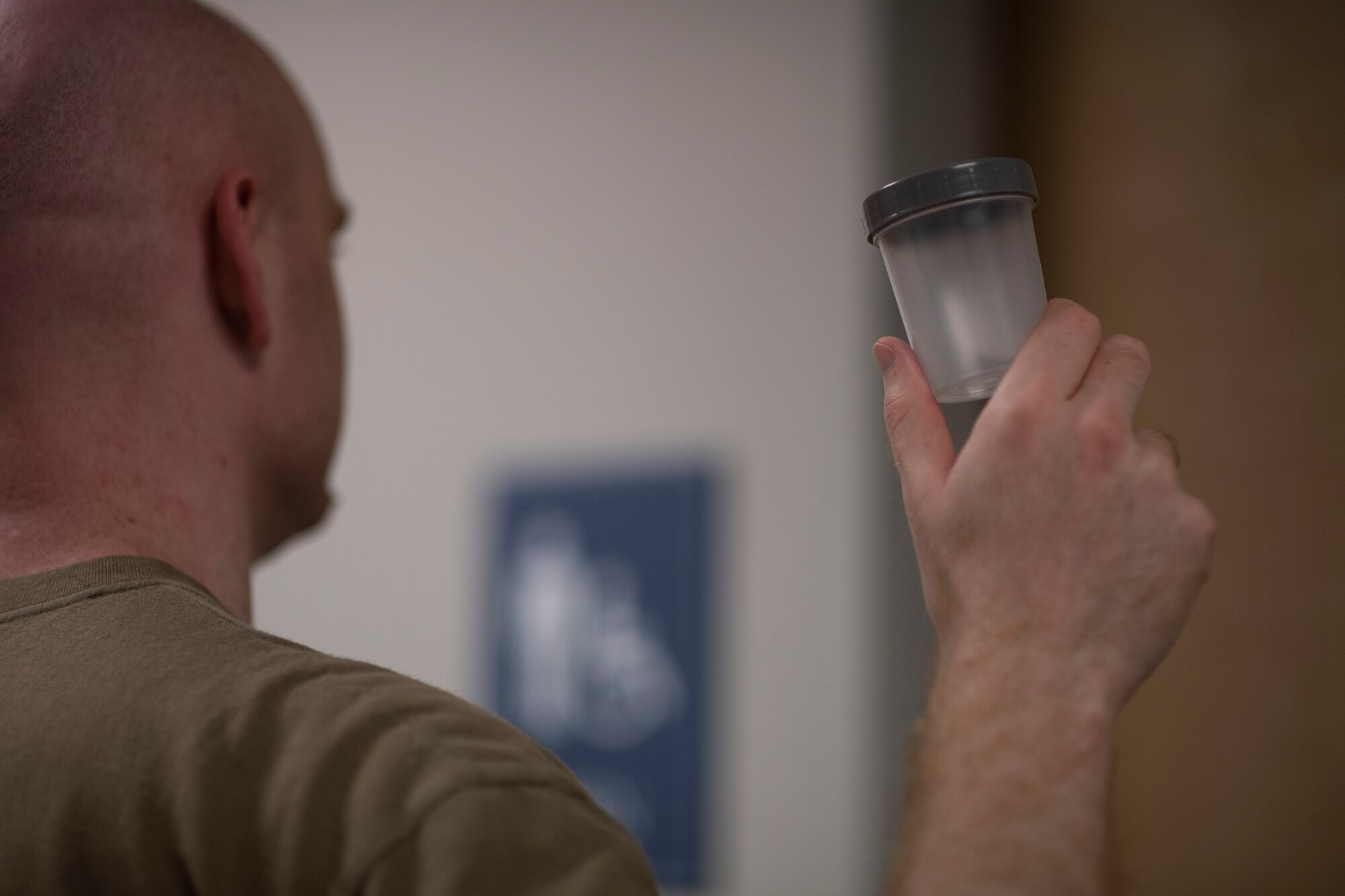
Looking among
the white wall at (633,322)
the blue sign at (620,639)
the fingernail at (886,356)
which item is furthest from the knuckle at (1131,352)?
the blue sign at (620,639)

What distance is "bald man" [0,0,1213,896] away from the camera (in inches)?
18.6

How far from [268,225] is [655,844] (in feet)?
5.11

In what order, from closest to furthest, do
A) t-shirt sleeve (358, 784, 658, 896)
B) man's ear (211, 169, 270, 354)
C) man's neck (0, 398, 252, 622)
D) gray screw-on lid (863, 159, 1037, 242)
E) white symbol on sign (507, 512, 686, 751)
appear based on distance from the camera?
t-shirt sleeve (358, 784, 658, 896) < gray screw-on lid (863, 159, 1037, 242) < man's neck (0, 398, 252, 622) < man's ear (211, 169, 270, 354) < white symbol on sign (507, 512, 686, 751)

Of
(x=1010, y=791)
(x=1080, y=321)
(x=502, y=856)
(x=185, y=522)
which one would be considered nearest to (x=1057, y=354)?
(x=1080, y=321)

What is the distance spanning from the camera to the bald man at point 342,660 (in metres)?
0.47

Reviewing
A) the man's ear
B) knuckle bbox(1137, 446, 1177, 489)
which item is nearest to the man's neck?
the man's ear

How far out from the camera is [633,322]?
2.28 m

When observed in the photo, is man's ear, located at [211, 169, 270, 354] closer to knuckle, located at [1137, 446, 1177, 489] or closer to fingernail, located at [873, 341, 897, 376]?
fingernail, located at [873, 341, 897, 376]

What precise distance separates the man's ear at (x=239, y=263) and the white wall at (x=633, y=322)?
135 centimetres

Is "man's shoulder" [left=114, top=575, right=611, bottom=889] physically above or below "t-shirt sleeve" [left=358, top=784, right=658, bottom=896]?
above

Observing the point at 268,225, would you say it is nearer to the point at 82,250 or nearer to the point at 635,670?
the point at 82,250

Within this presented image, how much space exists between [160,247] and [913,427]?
1.68ft

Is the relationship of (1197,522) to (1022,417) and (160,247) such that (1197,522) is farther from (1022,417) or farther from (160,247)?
(160,247)

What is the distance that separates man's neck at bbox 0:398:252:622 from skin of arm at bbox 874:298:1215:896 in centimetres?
47
